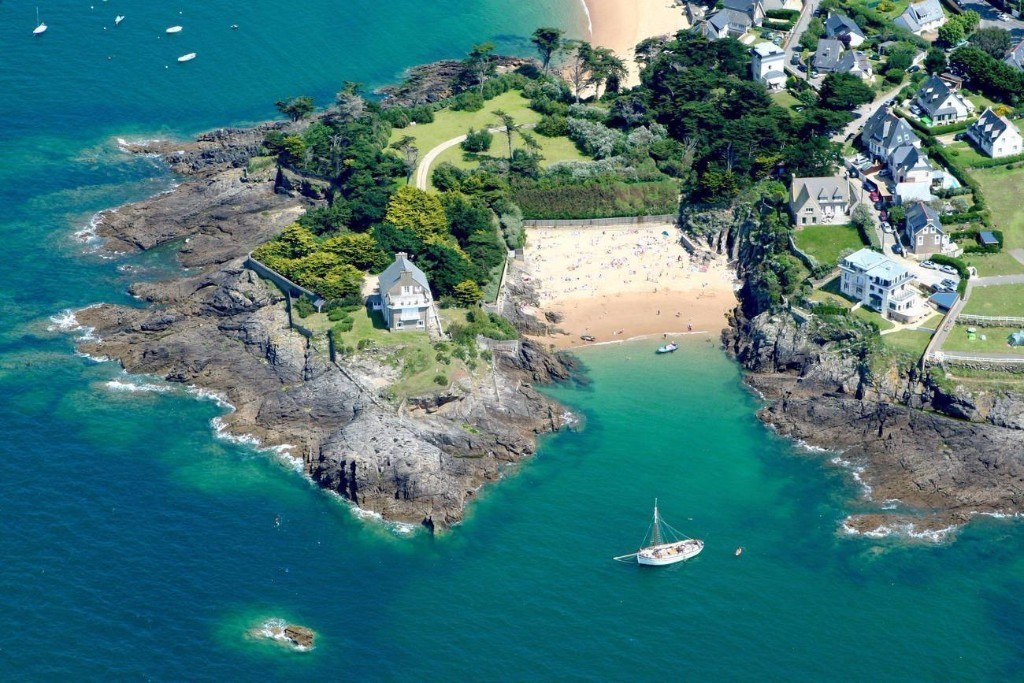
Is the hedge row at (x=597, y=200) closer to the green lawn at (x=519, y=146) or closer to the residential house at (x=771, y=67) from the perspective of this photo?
the green lawn at (x=519, y=146)

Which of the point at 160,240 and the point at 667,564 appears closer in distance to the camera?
the point at 667,564

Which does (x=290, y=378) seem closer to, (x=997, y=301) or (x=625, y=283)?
(x=625, y=283)

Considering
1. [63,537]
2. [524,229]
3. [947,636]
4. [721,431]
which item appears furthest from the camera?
[524,229]

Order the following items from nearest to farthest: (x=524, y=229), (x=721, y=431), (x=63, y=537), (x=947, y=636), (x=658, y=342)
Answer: (x=947, y=636) → (x=63, y=537) → (x=721, y=431) → (x=658, y=342) → (x=524, y=229)

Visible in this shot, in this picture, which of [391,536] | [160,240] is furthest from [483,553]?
[160,240]

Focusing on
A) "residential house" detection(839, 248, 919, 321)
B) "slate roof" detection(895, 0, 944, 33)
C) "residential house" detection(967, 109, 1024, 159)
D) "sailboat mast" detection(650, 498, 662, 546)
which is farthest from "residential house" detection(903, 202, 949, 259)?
"slate roof" detection(895, 0, 944, 33)

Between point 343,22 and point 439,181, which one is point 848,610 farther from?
point 343,22

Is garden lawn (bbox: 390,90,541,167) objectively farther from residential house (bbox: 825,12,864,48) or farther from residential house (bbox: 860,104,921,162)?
residential house (bbox: 860,104,921,162)

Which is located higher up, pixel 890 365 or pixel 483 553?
pixel 890 365

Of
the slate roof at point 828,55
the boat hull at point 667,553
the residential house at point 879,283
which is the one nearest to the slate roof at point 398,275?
the boat hull at point 667,553
